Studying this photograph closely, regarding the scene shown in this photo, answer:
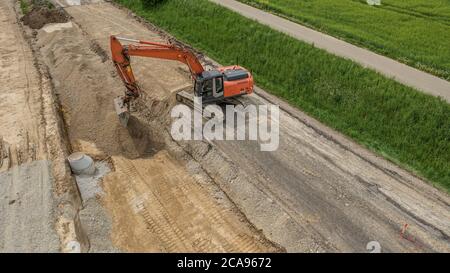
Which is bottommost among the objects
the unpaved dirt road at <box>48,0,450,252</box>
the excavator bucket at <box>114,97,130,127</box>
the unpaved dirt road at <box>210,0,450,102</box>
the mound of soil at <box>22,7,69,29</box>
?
the unpaved dirt road at <box>48,0,450,252</box>

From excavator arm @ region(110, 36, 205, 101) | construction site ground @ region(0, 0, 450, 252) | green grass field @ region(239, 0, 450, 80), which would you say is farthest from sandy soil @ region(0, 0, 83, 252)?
green grass field @ region(239, 0, 450, 80)

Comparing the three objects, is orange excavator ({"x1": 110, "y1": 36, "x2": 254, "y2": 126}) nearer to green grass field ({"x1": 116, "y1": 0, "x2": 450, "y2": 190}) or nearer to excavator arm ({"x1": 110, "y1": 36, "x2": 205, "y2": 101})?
excavator arm ({"x1": 110, "y1": 36, "x2": 205, "y2": 101})

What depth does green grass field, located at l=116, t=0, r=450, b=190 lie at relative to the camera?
15750 mm

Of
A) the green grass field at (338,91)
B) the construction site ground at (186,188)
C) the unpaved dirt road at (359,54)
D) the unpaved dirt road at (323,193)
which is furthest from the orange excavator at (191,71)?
the unpaved dirt road at (359,54)

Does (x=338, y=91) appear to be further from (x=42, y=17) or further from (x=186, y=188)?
(x=42, y=17)

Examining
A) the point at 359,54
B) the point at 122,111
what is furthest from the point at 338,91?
the point at 122,111

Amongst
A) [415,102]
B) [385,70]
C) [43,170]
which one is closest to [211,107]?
[43,170]

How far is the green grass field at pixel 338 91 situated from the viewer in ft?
51.7

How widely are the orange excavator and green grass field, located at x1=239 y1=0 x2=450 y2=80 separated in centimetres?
1214

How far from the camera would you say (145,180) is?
47.1 feet

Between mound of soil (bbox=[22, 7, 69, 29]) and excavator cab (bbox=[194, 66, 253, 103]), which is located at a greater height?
mound of soil (bbox=[22, 7, 69, 29])

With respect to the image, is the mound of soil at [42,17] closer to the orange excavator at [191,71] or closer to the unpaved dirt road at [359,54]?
the unpaved dirt road at [359,54]

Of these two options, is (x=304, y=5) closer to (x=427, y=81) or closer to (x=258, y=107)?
(x=427, y=81)
